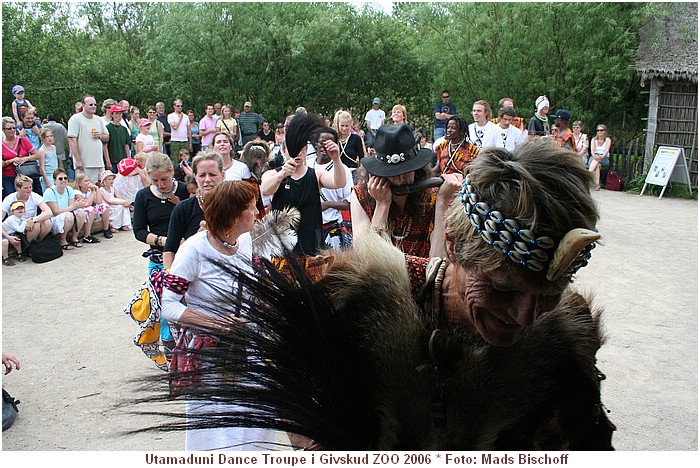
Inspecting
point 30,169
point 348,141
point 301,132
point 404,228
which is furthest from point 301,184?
point 30,169

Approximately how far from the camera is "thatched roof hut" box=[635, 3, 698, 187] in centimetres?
1648

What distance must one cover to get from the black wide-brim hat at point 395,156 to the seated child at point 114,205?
28.0ft

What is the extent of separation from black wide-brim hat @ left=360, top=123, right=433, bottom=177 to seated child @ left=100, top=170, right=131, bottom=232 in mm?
8538

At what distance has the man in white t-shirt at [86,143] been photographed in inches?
474

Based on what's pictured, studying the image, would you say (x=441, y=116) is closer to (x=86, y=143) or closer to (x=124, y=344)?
(x=86, y=143)

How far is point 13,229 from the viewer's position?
8.86m

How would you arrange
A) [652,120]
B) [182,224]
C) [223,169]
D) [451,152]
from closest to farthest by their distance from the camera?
1. [182,224]
2. [223,169]
3. [451,152]
4. [652,120]

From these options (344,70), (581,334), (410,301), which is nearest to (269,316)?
(410,301)

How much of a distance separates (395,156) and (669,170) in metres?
14.5

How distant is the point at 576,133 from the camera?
1645cm

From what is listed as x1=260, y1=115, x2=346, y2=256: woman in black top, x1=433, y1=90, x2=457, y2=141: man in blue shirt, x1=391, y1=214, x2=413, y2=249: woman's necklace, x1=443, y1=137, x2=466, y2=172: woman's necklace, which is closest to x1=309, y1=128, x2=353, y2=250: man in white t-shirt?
x1=260, y1=115, x2=346, y2=256: woman in black top

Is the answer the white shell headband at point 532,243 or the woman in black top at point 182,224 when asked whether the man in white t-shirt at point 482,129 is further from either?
the white shell headband at point 532,243

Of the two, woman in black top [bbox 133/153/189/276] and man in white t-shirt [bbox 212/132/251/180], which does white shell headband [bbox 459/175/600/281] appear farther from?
man in white t-shirt [bbox 212/132/251/180]

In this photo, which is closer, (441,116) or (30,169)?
(30,169)
